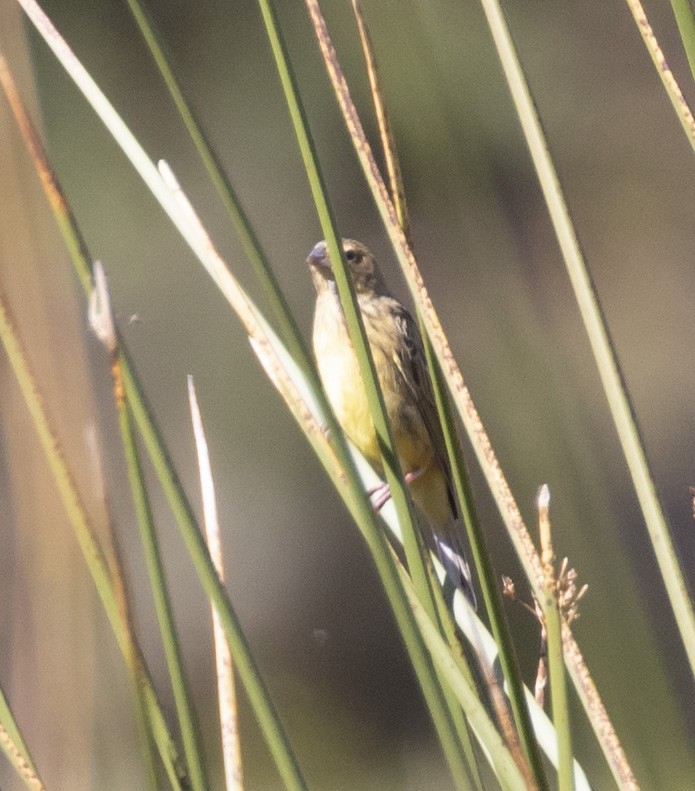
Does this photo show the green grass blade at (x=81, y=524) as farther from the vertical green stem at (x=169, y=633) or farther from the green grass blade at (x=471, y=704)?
the green grass blade at (x=471, y=704)

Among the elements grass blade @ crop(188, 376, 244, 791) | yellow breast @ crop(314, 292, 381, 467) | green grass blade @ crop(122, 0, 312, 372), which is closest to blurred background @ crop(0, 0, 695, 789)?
yellow breast @ crop(314, 292, 381, 467)

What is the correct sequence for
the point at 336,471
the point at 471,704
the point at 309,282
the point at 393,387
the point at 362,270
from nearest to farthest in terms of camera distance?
the point at 471,704, the point at 336,471, the point at 393,387, the point at 362,270, the point at 309,282

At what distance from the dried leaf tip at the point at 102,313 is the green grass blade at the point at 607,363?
16.3 inches

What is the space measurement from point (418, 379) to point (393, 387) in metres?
0.08

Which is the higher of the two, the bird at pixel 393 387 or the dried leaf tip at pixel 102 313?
the bird at pixel 393 387

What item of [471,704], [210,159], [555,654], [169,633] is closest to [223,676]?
[169,633]

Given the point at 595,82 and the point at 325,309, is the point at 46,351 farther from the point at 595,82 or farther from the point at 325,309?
the point at 595,82

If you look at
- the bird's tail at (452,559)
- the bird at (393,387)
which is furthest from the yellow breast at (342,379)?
the bird's tail at (452,559)

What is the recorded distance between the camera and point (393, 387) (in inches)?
120

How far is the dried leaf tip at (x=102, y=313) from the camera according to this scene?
1.13 m

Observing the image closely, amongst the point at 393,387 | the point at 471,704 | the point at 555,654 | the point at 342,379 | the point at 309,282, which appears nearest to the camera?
the point at 555,654

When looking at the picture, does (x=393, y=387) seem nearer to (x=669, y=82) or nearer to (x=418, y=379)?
(x=418, y=379)

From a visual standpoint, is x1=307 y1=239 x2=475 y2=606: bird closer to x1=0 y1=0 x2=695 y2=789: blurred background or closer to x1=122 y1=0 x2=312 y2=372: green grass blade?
x1=0 y1=0 x2=695 y2=789: blurred background

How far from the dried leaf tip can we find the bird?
1585 millimetres
